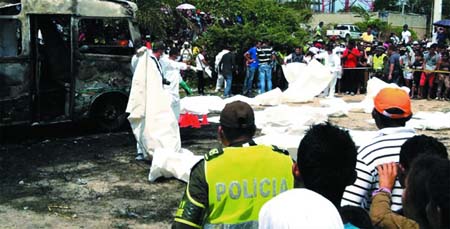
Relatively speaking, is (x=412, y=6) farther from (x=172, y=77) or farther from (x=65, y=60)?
(x=172, y=77)

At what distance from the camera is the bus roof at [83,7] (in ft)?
32.3

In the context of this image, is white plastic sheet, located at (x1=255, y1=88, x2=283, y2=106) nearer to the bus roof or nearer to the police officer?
the bus roof

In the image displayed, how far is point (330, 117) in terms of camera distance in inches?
524

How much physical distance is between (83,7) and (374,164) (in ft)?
26.9

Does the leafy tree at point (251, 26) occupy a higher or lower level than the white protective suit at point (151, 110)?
higher

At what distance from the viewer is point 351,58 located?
61.6ft

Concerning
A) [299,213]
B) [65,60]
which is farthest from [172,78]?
[299,213]

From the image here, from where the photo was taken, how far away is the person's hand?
9.36ft

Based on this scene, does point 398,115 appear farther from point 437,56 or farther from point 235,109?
point 437,56

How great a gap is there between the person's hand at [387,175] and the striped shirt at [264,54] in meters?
15.6

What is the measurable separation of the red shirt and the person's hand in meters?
16.2

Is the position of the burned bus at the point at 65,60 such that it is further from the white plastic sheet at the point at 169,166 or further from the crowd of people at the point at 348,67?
the crowd of people at the point at 348,67

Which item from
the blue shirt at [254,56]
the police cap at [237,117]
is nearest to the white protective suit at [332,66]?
the blue shirt at [254,56]

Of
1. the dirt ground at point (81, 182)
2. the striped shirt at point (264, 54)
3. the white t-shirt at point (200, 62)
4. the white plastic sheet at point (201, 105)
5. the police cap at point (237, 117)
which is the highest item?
the police cap at point (237, 117)
